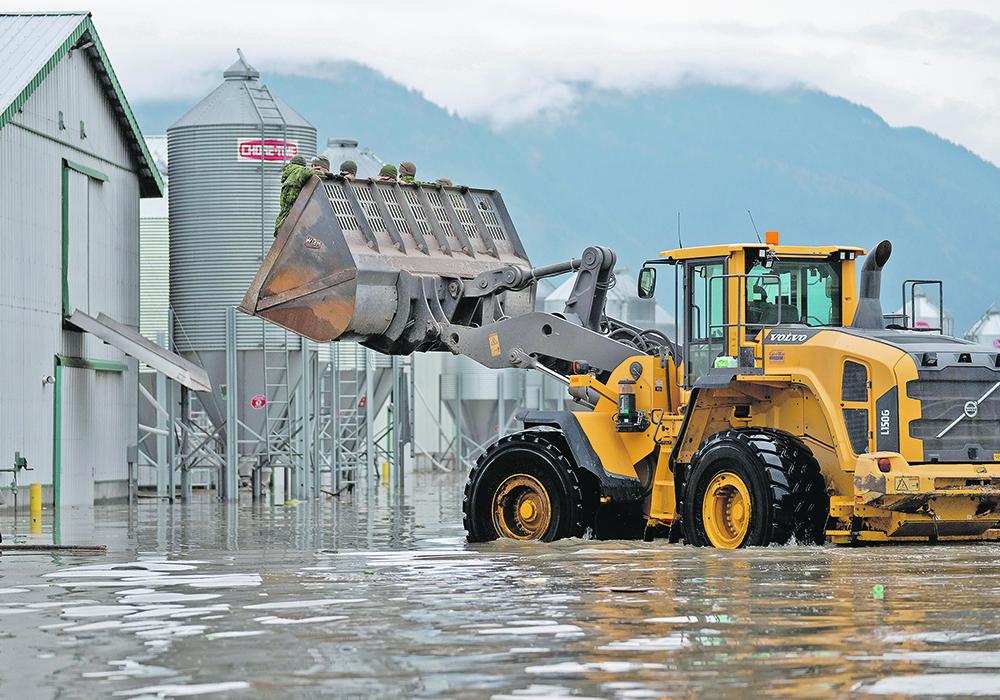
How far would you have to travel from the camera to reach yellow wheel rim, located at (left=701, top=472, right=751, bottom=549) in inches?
725

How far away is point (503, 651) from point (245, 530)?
1482 centimetres

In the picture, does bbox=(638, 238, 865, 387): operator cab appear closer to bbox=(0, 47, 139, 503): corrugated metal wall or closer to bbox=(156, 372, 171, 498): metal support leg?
bbox=(0, 47, 139, 503): corrugated metal wall

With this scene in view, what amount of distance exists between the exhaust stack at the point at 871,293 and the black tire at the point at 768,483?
1656mm

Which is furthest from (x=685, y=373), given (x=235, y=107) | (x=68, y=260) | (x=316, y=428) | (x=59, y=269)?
(x=235, y=107)

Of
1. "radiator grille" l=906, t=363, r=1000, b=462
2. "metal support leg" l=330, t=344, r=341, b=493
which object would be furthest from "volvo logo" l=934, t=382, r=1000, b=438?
"metal support leg" l=330, t=344, r=341, b=493

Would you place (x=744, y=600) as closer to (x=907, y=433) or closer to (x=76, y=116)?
(x=907, y=433)

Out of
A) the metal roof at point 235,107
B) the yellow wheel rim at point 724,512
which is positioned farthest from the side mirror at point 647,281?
the metal roof at point 235,107

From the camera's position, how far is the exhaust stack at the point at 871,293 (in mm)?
19375

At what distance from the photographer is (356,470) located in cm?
4566

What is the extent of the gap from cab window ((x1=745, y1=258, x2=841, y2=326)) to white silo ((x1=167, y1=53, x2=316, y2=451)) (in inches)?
878

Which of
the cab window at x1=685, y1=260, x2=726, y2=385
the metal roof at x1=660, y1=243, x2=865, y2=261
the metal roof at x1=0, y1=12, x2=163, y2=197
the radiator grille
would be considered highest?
the metal roof at x1=0, y1=12, x2=163, y2=197

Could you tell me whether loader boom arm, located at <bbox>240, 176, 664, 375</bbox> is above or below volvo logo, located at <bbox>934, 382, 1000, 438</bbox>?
above

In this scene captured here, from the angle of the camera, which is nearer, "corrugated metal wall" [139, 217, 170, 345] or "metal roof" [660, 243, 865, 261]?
"metal roof" [660, 243, 865, 261]

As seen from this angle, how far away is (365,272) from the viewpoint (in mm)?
20969
